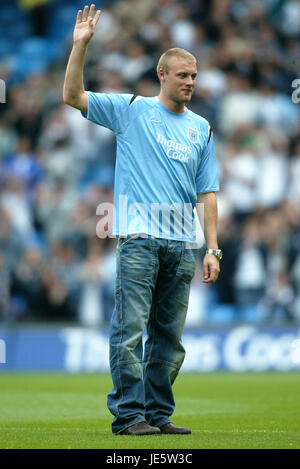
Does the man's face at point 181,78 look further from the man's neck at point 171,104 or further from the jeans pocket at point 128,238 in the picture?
the jeans pocket at point 128,238

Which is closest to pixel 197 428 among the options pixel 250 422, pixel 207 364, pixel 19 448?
pixel 250 422

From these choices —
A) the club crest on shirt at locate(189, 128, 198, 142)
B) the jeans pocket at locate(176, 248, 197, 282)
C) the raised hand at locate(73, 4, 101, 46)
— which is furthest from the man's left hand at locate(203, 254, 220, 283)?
the raised hand at locate(73, 4, 101, 46)

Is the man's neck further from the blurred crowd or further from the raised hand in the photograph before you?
the blurred crowd

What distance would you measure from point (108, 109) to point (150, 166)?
47 centimetres

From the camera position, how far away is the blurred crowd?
579 inches

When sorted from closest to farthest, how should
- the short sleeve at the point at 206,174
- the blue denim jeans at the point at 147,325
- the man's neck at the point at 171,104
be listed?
the blue denim jeans at the point at 147,325
the man's neck at the point at 171,104
the short sleeve at the point at 206,174

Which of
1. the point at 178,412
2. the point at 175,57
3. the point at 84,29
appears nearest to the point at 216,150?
the point at 178,412

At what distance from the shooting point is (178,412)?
8383 mm

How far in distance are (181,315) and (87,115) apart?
1478mm

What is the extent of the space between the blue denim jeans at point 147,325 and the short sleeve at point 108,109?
77cm

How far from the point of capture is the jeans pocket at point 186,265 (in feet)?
21.5

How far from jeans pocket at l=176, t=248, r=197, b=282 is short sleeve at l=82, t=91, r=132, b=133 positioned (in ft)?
3.09

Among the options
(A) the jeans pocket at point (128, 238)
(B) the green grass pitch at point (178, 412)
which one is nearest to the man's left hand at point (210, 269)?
(A) the jeans pocket at point (128, 238)

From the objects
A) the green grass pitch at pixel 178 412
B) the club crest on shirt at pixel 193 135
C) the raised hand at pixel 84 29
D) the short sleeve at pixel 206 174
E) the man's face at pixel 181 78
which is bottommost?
the green grass pitch at pixel 178 412
